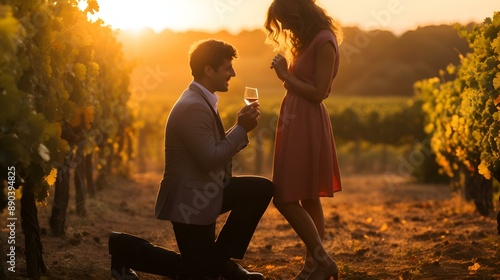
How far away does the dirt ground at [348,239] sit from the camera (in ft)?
18.4

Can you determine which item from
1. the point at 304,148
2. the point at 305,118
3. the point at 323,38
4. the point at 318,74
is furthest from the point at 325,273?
the point at 323,38

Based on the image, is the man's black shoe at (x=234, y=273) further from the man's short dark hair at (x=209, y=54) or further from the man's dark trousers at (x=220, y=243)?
the man's short dark hair at (x=209, y=54)

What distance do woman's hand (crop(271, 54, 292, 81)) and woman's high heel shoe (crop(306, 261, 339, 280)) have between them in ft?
4.64

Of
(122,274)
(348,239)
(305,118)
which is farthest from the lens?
(348,239)

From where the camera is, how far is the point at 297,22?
479cm

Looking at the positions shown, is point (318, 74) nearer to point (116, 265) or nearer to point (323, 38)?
point (323, 38)

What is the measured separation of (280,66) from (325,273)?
154 centimetres

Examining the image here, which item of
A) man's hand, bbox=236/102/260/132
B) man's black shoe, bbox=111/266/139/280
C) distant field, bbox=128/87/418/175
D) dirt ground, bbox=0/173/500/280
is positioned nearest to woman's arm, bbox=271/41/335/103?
man's hand, bbox=236/102/260/132

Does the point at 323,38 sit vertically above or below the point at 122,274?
above

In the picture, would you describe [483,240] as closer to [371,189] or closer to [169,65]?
[371,189]

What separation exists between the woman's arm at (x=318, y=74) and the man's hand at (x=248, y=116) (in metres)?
0.34

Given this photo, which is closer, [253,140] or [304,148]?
[304,148]

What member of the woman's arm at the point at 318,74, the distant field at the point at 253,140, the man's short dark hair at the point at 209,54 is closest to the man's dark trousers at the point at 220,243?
the woman's arm at the point at 318,74

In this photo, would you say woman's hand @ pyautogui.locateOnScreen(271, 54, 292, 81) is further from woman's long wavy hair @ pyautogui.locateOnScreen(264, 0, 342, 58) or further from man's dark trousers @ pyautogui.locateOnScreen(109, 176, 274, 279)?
man's dark trousers @ pyautogui.locateOnScreen(109, 176, 274, 279)
